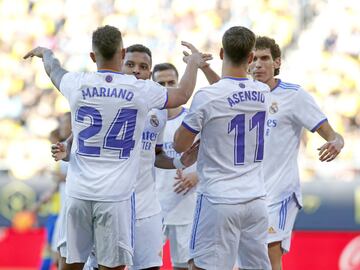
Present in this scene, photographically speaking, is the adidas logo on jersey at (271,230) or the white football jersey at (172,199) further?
the white football jersey at (172,199)

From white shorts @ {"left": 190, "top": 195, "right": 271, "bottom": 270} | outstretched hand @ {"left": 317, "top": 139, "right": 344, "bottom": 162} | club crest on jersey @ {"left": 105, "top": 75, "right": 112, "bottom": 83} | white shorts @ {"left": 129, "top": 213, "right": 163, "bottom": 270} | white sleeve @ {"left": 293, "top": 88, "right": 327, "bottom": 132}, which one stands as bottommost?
white shorts @ {"left": 129, "top": 213, "right": 163, "bottom": 270}

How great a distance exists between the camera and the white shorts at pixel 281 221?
7066 millimetres

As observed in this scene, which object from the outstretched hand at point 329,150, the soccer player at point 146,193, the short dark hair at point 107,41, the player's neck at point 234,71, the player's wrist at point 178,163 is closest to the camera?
the short dark hair at point 107,41

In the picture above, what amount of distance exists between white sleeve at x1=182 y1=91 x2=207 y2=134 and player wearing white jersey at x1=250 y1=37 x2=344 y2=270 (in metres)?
1.37

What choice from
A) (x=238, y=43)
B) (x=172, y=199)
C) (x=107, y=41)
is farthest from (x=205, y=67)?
(x=172, y=199)

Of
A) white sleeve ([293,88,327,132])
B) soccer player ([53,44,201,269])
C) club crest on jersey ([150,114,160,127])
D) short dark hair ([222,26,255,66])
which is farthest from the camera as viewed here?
white sleeve ([293,88,327,132])

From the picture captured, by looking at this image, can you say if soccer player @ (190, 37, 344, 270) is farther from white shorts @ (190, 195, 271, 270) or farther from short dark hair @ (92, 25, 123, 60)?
short dark hair @ (92, 25, 123, 60)

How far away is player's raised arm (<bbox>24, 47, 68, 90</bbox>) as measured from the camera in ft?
19.4

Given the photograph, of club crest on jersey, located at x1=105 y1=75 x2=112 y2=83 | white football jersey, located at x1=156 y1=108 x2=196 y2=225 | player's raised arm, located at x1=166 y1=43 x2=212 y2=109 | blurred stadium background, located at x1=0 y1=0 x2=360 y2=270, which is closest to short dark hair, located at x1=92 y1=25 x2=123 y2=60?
club crest on jersey, located at x1=105 y1=75 x2=112 y2=83

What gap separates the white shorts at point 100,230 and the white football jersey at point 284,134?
1660 mm

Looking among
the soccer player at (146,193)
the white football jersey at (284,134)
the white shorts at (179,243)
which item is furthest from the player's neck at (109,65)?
the white shorts at (179,243)

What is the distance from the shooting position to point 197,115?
5.75m

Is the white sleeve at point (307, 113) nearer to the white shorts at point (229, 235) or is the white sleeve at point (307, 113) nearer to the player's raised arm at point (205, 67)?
the player's raised arm at point (205, 67)

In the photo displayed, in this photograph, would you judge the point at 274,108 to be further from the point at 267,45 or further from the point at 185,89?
the point at 185,89
